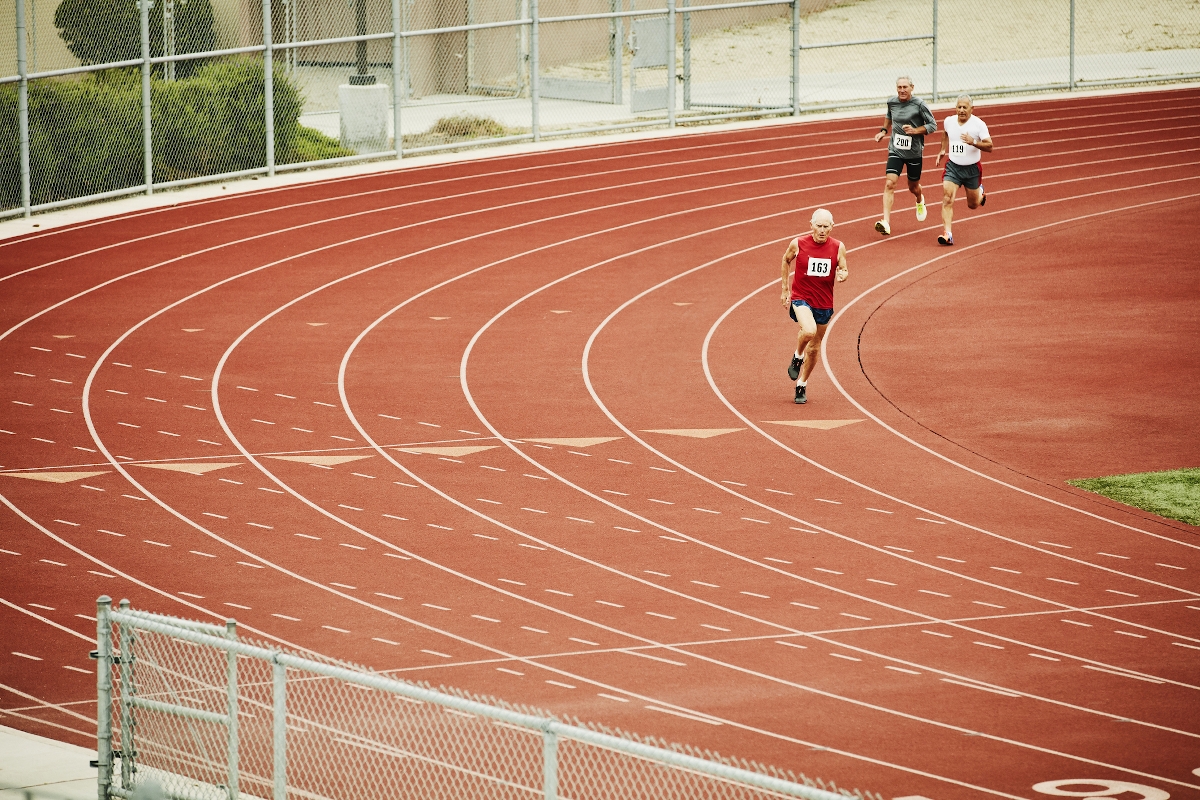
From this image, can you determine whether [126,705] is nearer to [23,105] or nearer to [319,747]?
[319,747]

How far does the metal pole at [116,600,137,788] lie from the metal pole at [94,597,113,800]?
0.07 m

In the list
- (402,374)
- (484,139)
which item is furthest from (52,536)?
(484,139)

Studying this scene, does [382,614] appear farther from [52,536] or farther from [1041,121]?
[1041,121]

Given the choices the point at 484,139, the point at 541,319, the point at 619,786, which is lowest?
the point at 619,786

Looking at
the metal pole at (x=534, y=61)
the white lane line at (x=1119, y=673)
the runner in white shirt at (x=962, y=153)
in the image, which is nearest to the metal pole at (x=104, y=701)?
the white lane line at (x=1119, y=673)

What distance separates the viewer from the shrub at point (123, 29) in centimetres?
2680

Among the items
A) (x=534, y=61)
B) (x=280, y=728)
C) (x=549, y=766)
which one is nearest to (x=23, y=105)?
(x=534, y=61)

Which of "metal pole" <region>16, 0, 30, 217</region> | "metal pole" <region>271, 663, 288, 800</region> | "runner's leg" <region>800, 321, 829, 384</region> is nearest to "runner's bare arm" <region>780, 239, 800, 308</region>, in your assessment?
"runner's leg" <region>800, 321, 829, 384</region>

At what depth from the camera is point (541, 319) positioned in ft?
60.3

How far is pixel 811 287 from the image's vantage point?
50.6ft

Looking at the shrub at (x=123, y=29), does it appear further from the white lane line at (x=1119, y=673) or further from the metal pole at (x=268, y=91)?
the white lane line at (x=1119, y=673)

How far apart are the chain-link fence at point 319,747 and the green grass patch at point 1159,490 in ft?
17.9

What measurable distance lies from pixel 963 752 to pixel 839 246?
736 centimetres

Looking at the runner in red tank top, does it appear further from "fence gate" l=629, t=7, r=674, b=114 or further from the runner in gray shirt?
"fence gate" l=629, t=7, r=674, b=114
